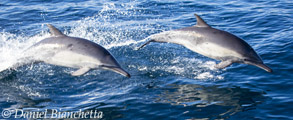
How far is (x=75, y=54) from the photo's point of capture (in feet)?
32.3

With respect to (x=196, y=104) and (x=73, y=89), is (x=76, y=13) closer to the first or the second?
(x=73, y=89)

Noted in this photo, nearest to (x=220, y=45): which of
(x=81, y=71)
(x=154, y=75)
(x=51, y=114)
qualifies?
(x=154, y=75)

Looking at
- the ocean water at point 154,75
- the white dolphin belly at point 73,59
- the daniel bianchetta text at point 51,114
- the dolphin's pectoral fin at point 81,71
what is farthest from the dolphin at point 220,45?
the daniel bianchetta text at point 51,114

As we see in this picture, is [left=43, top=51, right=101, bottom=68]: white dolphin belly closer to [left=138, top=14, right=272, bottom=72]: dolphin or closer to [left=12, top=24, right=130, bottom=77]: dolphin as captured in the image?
[left=12, top=24, right=130, bottom=77]: dolphin

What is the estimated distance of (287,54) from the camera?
40.8 feet

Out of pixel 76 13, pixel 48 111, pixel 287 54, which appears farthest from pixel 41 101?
pixel 76 13

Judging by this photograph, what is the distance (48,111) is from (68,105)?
517 millimetres

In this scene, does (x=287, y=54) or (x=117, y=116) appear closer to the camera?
(x=117, y=116)

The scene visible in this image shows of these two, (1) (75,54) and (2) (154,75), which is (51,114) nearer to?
(1) (75,54)

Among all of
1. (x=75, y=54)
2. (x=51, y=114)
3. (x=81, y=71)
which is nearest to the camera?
(x=51, y=114)

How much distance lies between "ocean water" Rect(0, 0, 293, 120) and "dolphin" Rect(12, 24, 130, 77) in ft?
2.15

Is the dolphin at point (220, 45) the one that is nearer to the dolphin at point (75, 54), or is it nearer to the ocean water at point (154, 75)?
the ocean water at point (154, 75)

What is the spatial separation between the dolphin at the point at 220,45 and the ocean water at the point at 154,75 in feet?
2.01

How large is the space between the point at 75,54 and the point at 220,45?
3981 millimetres
